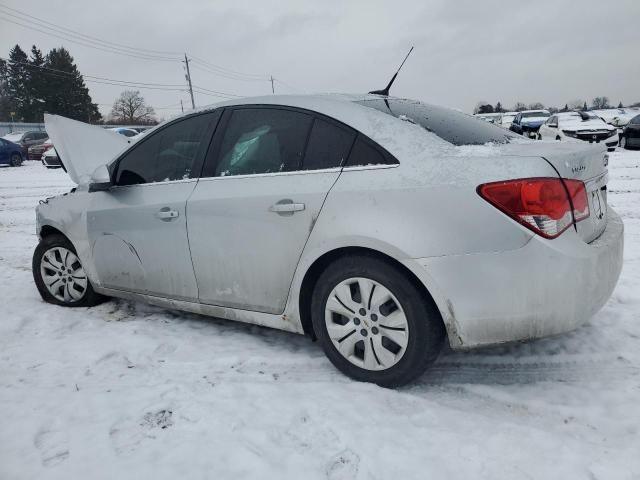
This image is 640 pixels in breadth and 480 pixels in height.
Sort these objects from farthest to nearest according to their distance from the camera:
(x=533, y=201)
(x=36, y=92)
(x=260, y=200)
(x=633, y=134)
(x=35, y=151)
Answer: (x=36, y=92)
(x=35, y=151)
(x=633, y=134)
(x=260, y=200)
(x=533, y=201)

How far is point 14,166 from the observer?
21.1 metres

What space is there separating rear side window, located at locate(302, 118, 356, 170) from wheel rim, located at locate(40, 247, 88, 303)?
228 cm

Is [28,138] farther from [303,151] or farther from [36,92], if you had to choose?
[36,92]

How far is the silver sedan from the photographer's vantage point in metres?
2.13

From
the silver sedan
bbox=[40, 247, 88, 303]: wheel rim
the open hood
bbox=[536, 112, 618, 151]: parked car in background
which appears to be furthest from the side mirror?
bbox=[536, 112, 618, 151]: parked car in background

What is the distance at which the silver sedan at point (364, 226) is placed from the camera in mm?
2135

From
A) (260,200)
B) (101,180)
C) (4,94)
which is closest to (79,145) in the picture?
(101,180)

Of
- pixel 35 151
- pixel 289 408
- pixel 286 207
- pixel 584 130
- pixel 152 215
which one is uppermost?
pixel 584 130

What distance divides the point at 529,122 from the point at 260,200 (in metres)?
22.6

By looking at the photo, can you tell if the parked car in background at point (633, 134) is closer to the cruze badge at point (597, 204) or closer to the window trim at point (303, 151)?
the cruze badge at point (597, 204)

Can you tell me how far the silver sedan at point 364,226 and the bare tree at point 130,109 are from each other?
80.0 metres

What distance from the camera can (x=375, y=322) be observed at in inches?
95.0

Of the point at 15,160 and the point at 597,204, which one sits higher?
the point at 15,160

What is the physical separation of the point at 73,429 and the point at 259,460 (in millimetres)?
928
